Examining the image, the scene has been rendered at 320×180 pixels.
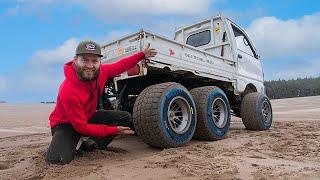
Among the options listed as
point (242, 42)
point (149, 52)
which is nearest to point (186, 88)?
point (149, 52)

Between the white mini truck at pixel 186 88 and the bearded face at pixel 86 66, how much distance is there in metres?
0.84

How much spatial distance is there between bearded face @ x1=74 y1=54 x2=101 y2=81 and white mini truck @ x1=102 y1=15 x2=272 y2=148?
841mm

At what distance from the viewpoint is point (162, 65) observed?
17.5 ft

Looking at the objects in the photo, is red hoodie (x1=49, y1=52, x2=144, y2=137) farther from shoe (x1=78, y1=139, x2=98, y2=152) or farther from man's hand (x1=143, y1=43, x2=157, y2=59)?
man's hand (x1=143, y1=43, x2=157, y2=59)

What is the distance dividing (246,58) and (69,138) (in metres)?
5.20

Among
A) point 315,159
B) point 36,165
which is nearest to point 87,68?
point 36,165

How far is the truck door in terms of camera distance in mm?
8109

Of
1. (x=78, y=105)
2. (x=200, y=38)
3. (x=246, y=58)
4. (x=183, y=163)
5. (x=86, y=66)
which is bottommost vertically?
(x=183, y=163)

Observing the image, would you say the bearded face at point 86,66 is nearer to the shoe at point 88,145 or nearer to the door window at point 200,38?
the shoe at point 88,145

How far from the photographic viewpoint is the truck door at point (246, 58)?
26.6 ft

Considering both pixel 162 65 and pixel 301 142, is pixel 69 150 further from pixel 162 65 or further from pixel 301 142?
pixel 301 142

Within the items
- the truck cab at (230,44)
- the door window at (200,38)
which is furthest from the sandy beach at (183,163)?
the door window at (200,38)

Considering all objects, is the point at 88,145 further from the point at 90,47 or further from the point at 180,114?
the point at 180,114

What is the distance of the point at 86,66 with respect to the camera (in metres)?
4.15
